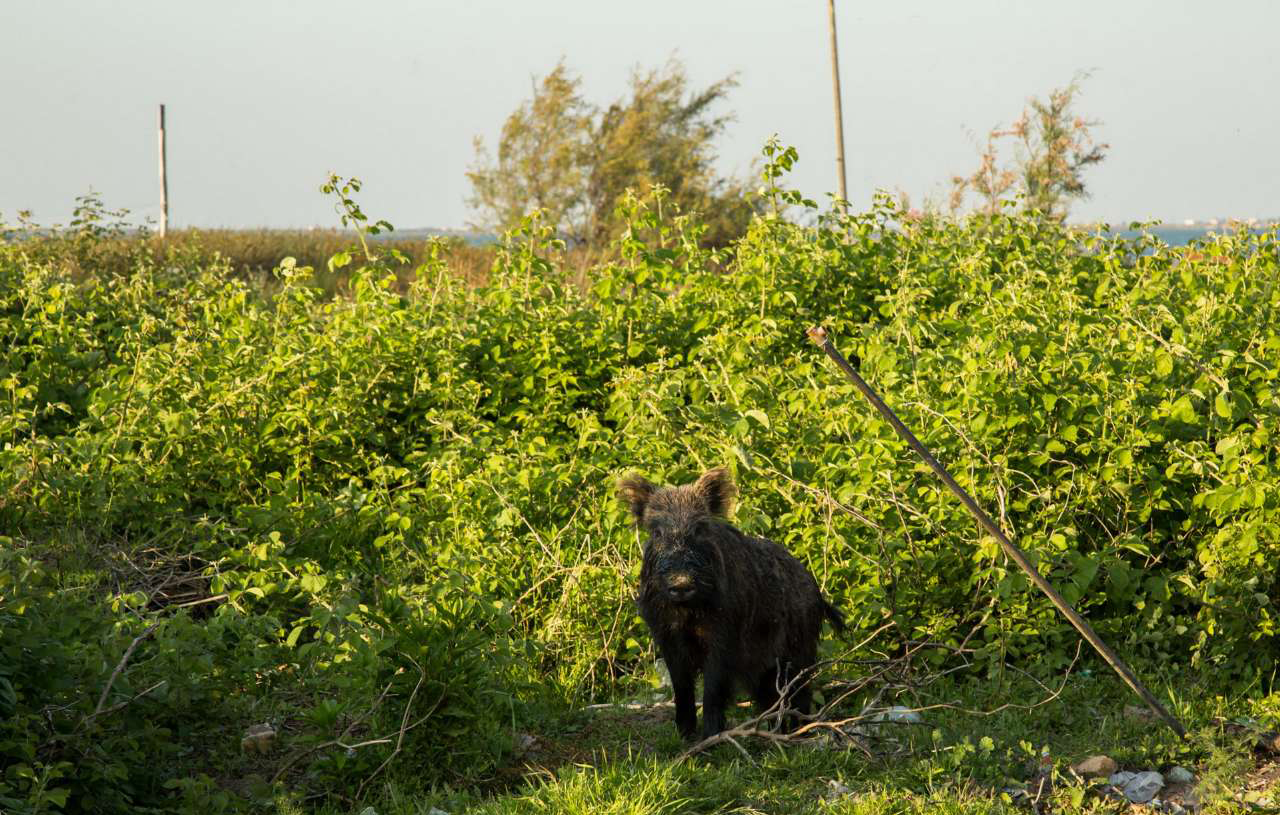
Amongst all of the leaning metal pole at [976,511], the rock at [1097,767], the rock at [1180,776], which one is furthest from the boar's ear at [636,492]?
the rock at [1180,776]

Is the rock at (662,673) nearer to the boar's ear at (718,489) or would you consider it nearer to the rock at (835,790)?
the boar's ear at (718,489)

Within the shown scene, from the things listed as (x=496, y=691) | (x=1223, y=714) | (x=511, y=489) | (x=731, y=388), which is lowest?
(x=1223, y=714)

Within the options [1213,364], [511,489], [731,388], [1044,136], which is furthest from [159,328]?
[1044,136]

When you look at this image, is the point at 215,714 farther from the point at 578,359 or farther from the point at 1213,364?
the point at 1213,364

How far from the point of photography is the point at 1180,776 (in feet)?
19.6

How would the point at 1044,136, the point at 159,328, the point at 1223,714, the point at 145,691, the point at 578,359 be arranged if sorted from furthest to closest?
the point at 1044,136 < the point at 159,328 < the point at 578,359 < the point at 1223,714 < the point at 145,691

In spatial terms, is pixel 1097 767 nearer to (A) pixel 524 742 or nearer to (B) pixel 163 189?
(A) pixel 524 742

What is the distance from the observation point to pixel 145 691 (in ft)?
17.8

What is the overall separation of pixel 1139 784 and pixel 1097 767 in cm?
18

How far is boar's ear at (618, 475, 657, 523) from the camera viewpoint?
248 inches

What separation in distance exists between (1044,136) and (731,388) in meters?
18.7

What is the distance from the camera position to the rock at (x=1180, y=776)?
19.6 ft

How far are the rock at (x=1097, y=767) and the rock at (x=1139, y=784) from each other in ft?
0.11

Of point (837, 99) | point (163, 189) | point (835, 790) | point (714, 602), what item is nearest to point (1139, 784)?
point (835, 790)
